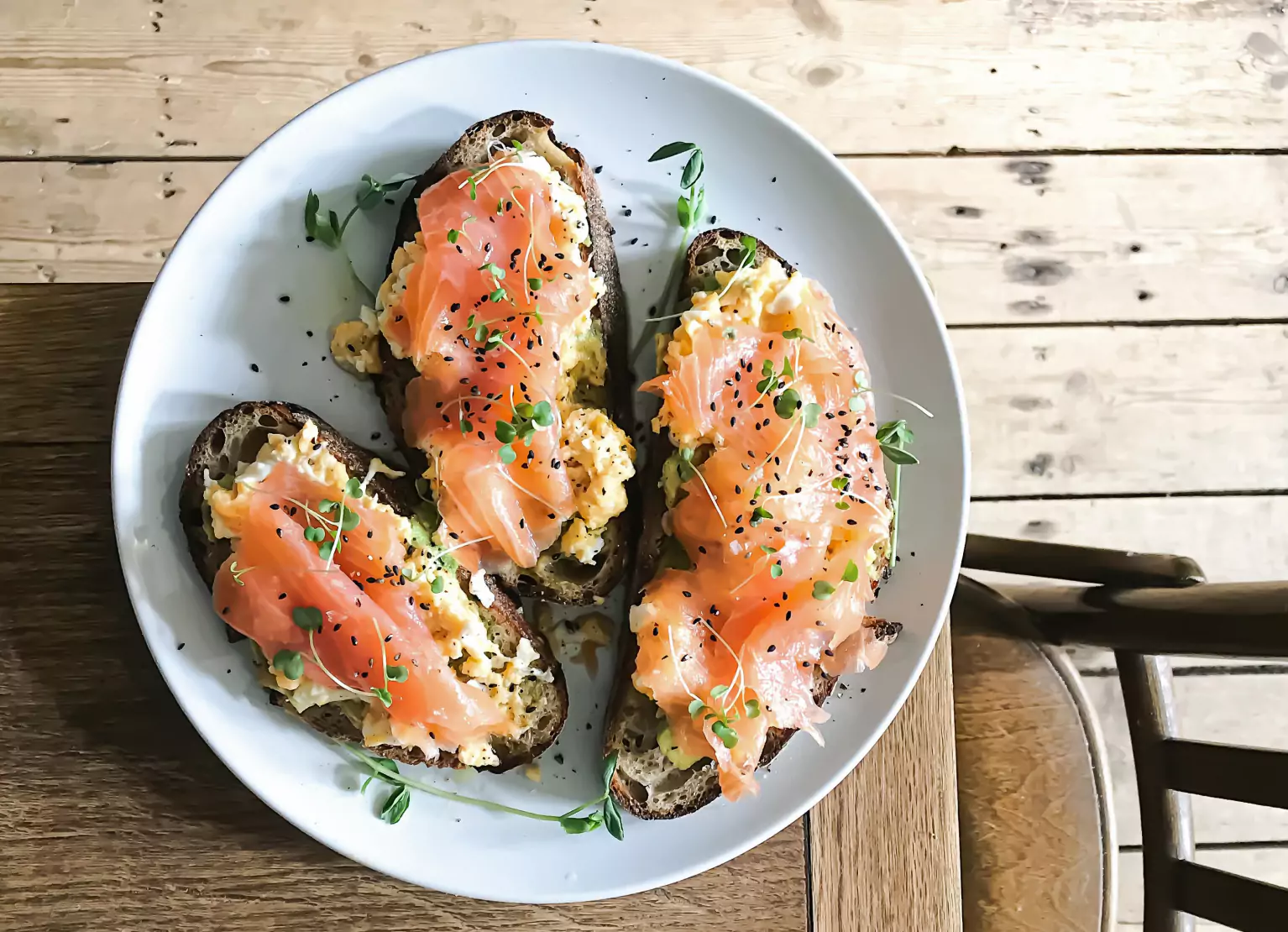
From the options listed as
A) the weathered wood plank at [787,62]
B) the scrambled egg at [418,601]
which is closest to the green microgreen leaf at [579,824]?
the scrambled egg at [418,601]

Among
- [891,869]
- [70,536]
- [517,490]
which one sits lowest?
[891,869]

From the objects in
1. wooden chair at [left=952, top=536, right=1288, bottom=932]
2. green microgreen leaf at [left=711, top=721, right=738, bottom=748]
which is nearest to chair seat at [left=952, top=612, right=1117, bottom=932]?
wooden chair at [left=952, top=536, right=1288, bottom=932]

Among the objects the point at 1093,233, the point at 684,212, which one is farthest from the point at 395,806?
the point at 1093,233

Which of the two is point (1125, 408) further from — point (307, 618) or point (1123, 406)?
point (307, 618)

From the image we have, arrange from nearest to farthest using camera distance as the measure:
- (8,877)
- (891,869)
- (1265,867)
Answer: (8,877) → (891,869) → (1265,867)

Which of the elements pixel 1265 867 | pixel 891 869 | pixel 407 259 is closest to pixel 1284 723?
pixel 1265 867

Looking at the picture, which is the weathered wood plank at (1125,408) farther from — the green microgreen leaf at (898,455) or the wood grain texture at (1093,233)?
the green microgreen leaf at (898,455)

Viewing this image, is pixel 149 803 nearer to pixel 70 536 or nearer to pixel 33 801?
pixel 33 801
